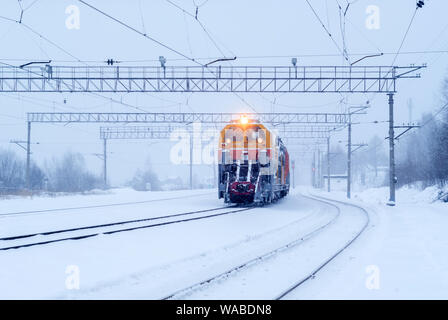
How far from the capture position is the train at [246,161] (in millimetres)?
22375

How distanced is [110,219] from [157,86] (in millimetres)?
10300

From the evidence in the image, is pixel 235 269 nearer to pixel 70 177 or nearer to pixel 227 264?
pixel 227 264

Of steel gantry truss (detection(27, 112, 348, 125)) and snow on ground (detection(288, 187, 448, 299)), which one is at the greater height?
steel gantry truss (detection(27, 112, 348, 125))

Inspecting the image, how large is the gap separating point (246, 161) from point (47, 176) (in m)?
56.5

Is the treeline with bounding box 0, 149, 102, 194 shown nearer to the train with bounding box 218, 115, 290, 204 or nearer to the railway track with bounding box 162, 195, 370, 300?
the train with bounding box 218, 115, 290, 204

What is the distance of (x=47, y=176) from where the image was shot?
71000 mm

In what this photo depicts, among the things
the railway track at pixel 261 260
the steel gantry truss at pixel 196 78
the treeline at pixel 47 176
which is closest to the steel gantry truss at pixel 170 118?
the steel gantry truss at pixel 196 78

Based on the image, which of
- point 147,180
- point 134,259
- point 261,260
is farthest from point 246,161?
point 147,180

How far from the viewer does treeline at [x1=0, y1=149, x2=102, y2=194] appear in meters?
59.6

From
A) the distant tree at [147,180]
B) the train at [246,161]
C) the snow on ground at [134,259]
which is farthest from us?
the distant tree at [147,180]

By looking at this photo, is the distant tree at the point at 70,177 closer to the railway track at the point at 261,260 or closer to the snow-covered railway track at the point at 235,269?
the snow-covered railway track at the point at 235,269

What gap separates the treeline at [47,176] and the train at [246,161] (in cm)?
3540

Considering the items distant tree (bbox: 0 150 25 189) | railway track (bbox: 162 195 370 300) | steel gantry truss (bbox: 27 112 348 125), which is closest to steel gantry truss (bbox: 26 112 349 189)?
steel gantry truss (bbox: 27 112 348 125)

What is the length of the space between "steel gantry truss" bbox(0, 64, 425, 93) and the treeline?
29.6m
